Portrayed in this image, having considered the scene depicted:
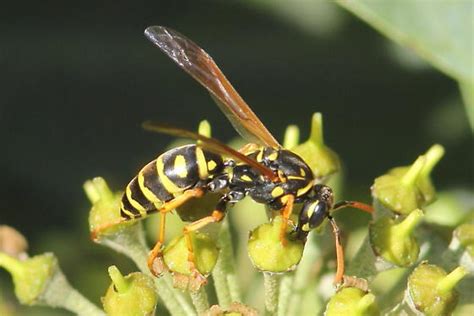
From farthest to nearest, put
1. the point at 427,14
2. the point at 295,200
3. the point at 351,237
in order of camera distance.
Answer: the point at 351,237
the point at 427,14
the point at 295,200

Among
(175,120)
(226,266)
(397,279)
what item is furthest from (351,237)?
(175,120)

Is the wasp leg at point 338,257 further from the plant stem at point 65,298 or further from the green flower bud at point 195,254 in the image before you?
the plant stem at point 65,298

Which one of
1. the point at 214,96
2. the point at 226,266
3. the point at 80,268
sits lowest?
the point at 80,268

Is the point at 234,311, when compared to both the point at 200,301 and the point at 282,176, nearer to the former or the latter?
the point at 200,301

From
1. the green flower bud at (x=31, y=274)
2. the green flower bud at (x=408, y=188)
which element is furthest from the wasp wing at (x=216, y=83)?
the green flower bud at (x=31, y=274)

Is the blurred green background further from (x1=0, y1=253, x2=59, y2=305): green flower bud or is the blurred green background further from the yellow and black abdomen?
the yellow and black abdomen

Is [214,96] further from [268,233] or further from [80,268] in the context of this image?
[80,268]

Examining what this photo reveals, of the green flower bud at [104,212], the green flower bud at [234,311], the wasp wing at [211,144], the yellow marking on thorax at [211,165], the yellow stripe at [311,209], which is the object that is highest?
the wasp wing at [211,144]

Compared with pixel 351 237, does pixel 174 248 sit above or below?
above
